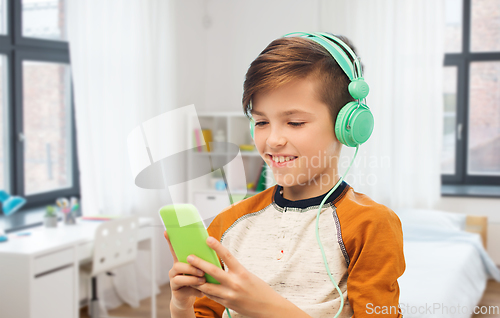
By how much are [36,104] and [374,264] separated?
3.17 metres

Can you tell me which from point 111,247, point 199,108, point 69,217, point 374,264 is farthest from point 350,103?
point 199,108

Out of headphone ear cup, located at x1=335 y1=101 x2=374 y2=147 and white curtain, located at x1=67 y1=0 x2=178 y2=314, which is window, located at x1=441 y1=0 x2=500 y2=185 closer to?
white curtain, located at x1=67 y1=0 x2=178 y2=314

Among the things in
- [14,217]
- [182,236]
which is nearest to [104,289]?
[14,217]

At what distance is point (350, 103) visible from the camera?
2.41 ft

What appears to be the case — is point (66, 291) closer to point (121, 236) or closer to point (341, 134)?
point (121, 236)

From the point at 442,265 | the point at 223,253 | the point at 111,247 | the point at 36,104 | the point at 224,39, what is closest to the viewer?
the point at 223,253

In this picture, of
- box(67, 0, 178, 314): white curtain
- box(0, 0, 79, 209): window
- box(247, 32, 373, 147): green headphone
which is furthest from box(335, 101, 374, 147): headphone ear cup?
box(0, 0, 79, 209): window

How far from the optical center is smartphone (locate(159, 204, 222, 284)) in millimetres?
621

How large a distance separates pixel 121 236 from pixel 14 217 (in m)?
0.87

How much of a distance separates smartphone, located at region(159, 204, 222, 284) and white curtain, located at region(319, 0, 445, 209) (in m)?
2.93

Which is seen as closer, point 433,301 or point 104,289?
point 433,301

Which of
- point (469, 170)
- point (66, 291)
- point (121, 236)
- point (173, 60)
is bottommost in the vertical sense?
point (66, 291)

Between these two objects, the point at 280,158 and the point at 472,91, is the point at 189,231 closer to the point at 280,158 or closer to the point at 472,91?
the point at 280,158

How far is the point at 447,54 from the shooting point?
385cm
